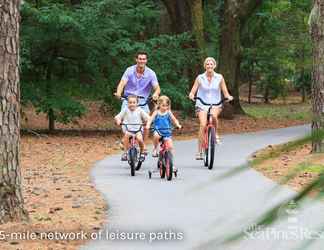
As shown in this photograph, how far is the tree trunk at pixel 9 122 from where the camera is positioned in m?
7.59

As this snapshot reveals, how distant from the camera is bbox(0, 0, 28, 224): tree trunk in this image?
7.59 m

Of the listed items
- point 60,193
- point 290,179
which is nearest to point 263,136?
point 60,193

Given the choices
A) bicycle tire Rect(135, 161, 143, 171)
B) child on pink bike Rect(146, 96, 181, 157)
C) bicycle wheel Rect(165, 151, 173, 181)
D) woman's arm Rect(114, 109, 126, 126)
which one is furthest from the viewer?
bicycle tire Rect(135, 161, 143, 171)

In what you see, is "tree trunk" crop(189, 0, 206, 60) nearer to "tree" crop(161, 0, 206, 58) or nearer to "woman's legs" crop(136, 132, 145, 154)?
"tree" crop(161, 0, 206, 58)

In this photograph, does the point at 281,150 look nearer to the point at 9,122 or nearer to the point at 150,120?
the point at 9,122

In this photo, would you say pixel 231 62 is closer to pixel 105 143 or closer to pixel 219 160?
pixel 105 143

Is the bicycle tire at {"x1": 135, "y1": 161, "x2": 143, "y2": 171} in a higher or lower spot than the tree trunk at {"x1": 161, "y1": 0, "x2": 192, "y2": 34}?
lower

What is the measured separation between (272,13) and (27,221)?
28004 millimetres

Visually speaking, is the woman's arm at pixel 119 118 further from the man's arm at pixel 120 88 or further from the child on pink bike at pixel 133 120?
the man's arm at pixel 120 88

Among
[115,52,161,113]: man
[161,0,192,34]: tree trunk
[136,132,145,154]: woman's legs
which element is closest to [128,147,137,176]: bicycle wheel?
[136,132,145,154]: woman's legs

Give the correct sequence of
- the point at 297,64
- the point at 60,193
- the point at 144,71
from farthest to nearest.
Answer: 1. the point at 297,64
2. the point at 144,71
3. the point at 60,193

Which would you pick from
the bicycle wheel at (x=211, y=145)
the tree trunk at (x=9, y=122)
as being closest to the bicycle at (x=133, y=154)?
the bicycle wheel at (x=211, y=145)

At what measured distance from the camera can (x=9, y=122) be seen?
7598 mm

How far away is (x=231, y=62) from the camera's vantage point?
29.2 meters
